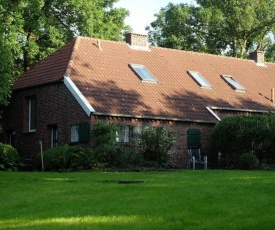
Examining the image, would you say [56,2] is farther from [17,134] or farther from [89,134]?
[89,134]

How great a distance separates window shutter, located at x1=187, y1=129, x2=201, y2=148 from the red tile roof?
674 millimetres

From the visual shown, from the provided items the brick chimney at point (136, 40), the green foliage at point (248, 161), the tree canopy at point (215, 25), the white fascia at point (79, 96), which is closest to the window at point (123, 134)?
the white fascia at point (79, 96)

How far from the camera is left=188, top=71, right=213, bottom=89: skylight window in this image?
34.4 meters

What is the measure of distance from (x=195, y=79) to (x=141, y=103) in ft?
19.3

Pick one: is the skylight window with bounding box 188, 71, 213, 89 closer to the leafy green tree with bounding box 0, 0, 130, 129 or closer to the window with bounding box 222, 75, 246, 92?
the window with bounding box 222, 75, 246, 92

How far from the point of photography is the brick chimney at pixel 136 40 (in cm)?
3544

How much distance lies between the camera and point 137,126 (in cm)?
2922

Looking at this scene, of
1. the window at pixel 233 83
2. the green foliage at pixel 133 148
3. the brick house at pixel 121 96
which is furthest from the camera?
the window at pixel 233 83

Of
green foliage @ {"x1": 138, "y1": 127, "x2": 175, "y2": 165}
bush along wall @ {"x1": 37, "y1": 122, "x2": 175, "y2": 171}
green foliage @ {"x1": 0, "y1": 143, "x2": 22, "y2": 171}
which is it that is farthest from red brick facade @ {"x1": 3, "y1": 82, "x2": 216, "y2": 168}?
green foliage @ {"x1": 0, "y1": 143, "x2": 22, "y2": 171}

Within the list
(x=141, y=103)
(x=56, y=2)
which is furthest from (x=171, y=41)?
(x=141, y=103)

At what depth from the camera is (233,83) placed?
119ft

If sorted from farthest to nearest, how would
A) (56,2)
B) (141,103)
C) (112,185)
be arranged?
(56,2) < (141,103) < (112,185)

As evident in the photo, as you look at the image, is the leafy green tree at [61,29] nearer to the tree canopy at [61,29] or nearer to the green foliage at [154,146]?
the tree canopy at [61,29]

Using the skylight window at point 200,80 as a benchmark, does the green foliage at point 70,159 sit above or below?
below
